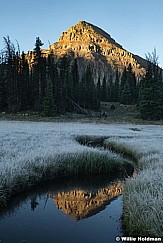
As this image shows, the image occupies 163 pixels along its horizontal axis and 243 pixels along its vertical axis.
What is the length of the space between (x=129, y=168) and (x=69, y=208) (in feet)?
21.4

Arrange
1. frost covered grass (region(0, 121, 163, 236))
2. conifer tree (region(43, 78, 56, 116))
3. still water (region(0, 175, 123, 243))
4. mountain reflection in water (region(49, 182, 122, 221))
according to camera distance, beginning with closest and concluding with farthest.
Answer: frost covered grass (region(0, 121, 163, 236))
still water (region(0, 175, 123, 243))
mountain reflection in water (region(49, 182, 122, 221))
conifer tree (region(43, 78, 56, 116))

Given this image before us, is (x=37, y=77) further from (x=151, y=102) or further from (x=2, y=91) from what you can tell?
(x=151, y=102)

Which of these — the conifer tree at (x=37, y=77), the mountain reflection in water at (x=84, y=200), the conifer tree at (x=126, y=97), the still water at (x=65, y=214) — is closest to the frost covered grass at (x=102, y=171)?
the still water at (x=65, y=214)

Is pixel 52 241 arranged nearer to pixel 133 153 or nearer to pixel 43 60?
pixel 133 153

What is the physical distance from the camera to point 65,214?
9234 mm

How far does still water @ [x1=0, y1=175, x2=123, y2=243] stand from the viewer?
750 cm

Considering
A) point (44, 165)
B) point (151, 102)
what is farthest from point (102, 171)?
point (151, 102)

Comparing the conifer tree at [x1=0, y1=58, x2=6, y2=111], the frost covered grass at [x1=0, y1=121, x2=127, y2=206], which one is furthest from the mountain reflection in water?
the conifer tree at [x1=0, y1=58, x2=6, y2=111]

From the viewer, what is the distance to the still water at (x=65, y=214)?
750 centimetres

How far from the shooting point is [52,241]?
7188 millimetres

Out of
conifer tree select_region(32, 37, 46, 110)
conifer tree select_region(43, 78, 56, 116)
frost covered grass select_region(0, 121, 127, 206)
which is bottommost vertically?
frost covered grass select_region(0, 121, 127, 206)

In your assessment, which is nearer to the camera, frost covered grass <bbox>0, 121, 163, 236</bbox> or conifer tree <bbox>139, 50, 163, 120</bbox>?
frost covered grass <bbox>0, 121, 163, 236</bbox>

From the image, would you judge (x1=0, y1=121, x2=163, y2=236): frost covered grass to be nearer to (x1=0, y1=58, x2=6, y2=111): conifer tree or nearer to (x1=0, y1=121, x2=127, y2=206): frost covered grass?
(x1=0, y1=121, x2=127, y2=206): frost covered grass

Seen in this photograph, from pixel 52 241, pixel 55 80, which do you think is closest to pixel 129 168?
pixel 52 241
